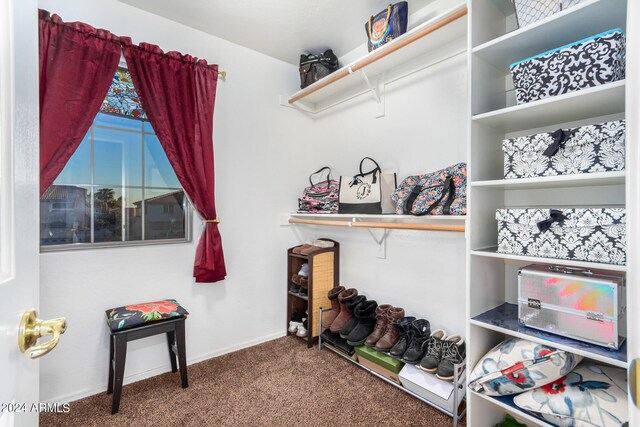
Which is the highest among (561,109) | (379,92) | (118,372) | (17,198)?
(379,92)

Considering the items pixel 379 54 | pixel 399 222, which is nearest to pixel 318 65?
pixel 379 54

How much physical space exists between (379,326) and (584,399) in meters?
1.13

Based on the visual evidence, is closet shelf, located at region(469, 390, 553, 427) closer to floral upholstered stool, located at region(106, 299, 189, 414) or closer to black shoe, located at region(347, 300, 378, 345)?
black shoe, located at region(347, 300, 378, 345)

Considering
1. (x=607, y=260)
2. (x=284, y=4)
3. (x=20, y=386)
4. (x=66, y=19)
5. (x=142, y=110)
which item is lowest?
(x=20, y=386)

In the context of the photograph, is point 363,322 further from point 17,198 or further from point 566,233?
point 17,198

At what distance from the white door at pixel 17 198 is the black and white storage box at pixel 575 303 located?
162 centimetres

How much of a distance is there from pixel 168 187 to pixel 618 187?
101 inches

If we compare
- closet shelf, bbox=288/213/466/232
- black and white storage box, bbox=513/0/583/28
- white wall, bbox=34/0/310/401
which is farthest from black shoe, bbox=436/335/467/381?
black and white storage box, bbox=513/0/583/28

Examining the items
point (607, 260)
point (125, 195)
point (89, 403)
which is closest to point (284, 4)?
point (125, 195)

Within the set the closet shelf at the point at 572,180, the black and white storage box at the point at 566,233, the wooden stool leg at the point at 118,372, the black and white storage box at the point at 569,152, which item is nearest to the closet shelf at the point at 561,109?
the black and white storage box at the point at 569,152

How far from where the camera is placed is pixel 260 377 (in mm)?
2035

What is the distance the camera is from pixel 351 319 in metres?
2.25

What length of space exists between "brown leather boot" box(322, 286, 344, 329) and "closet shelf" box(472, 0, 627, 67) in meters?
1.85

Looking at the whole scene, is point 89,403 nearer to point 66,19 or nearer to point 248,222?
point 248,222
